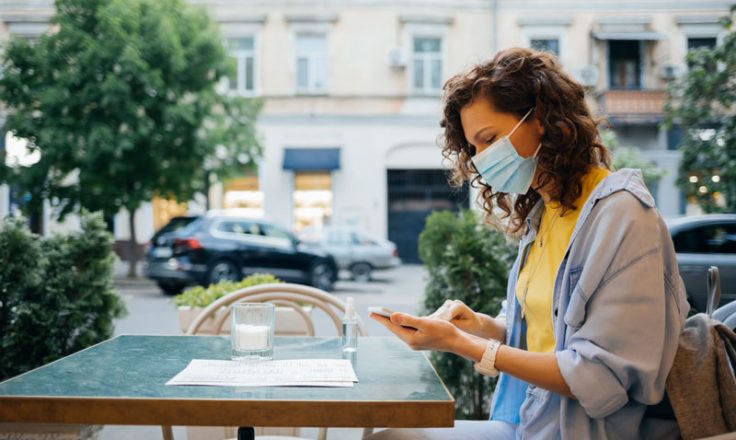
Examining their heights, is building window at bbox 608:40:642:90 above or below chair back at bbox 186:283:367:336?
above

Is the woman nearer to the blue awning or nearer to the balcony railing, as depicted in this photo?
the blue awning

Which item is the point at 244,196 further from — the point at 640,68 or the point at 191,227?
the point at 640,68

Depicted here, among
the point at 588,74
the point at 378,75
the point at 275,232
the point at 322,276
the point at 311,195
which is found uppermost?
the point at 378,75

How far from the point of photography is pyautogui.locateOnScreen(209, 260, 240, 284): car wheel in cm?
1083

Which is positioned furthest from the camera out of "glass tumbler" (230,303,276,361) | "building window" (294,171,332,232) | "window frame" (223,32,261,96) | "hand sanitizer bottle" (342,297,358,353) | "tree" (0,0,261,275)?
"building window" (294,171,332,232)

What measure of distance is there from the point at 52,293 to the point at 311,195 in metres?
Answer: 13.7

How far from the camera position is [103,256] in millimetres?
3459

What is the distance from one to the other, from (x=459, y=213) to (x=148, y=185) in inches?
402

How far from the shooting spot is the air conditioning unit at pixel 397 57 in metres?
16.2

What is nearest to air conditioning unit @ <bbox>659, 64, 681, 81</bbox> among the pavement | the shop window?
the pavement

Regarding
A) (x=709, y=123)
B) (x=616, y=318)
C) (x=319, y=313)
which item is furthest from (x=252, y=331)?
(x=709, y=123)

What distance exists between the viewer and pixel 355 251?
12930 mm

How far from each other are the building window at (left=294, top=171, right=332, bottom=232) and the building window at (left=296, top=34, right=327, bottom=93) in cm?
234

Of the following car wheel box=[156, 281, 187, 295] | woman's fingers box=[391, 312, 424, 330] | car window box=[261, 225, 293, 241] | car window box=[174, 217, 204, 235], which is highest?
woman's fingers box=[391, 312, 424, 330]
